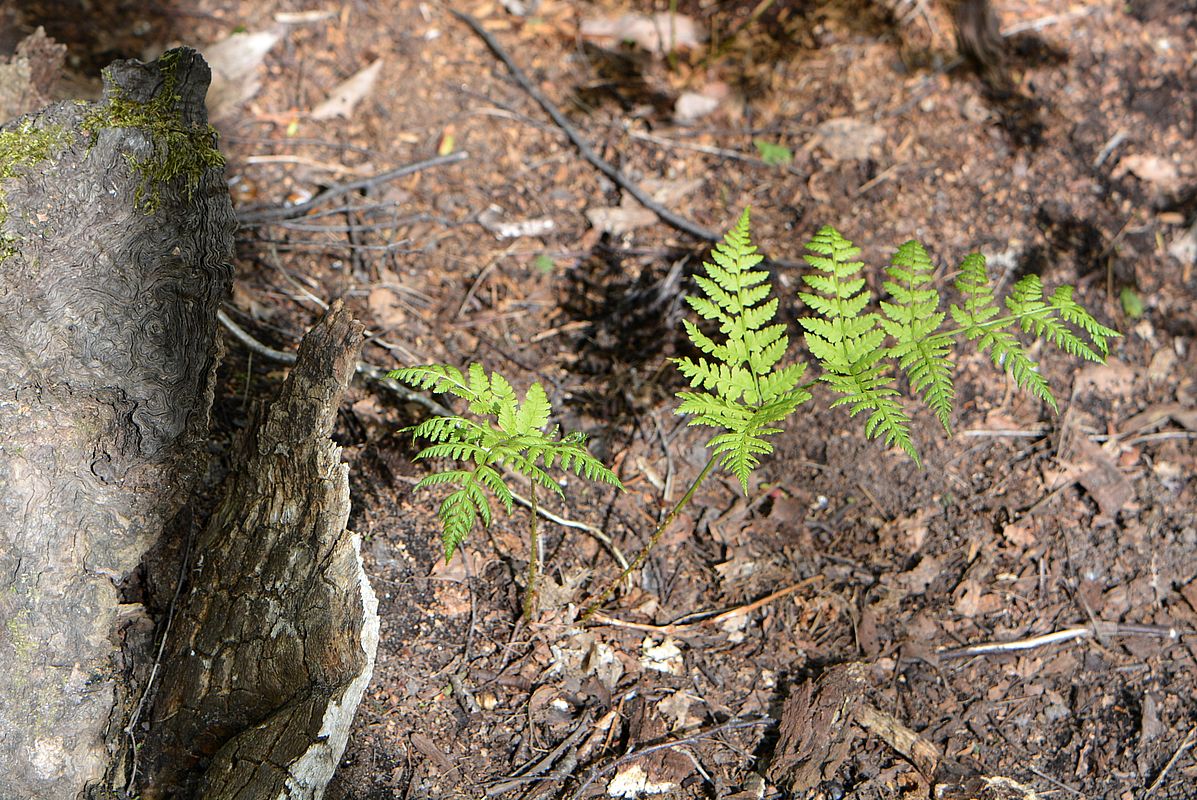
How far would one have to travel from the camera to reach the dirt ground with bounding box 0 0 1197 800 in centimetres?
293

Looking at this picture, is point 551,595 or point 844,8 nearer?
point 551,595

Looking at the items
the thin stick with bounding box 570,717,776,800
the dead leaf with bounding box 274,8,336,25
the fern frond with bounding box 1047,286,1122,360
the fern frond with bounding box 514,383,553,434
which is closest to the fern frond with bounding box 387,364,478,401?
the fern frond with bounding box 514,383,553,434

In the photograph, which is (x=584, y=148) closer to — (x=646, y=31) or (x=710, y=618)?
(x=646, y=31)

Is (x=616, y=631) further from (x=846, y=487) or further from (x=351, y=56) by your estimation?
(x=351, y=56)

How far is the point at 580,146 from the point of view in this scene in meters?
4.52

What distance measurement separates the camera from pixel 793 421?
3.73m

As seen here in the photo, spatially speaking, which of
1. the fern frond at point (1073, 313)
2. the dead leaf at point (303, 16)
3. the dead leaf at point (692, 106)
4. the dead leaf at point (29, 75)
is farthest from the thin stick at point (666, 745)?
the dead leaf at point (303, 16)

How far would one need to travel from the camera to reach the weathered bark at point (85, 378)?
244 cm

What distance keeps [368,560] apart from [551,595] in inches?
24.6

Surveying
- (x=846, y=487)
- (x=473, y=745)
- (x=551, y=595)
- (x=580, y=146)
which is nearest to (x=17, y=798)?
(x=473, y=745)

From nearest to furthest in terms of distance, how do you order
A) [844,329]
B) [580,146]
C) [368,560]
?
[844,329] < [368,560] < [580,146]

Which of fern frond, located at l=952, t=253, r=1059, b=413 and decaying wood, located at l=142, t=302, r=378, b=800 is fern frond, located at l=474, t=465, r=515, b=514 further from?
fern frond, located at l=952, t=253, r=1059, b=413

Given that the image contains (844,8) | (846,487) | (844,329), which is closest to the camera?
(844,329)

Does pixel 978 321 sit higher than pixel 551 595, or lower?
higher
